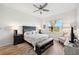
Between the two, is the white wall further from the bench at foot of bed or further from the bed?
the bench at foot of bed

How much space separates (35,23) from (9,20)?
0.65m

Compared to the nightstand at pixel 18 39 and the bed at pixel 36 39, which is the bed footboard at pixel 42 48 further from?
the nightstand at pixel 18 39

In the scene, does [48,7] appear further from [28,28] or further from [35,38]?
[35,38]

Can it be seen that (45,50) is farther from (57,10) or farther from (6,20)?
(6,20)

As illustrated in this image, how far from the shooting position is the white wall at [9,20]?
192cm

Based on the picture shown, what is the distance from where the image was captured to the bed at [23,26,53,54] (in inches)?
79.3

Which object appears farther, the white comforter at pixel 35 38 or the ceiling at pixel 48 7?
the white comforter at pixel 35 38

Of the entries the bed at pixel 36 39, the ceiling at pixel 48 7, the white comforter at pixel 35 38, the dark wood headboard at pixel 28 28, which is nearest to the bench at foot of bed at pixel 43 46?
the bed at pixel 36 39

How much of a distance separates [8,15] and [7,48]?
80cm

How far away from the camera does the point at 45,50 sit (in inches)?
78.2

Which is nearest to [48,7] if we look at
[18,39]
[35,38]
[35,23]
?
[35,23]

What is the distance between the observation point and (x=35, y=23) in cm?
207
